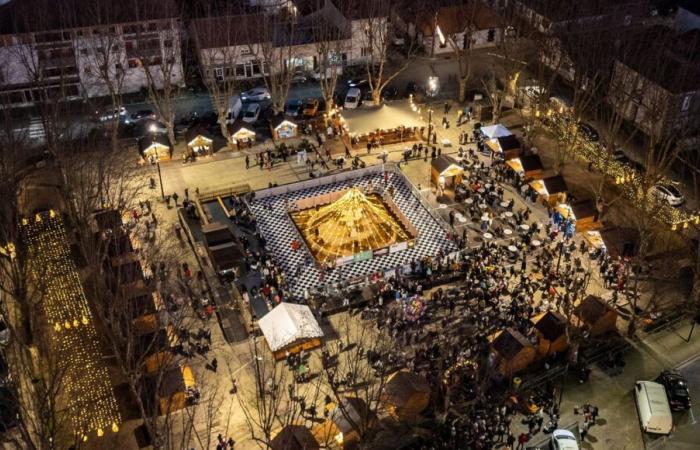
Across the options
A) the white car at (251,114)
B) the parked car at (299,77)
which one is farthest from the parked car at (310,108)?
the parked car at (299,77)

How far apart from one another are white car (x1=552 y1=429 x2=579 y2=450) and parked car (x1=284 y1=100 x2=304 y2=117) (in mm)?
34201

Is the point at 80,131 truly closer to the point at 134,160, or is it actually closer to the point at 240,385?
the point at 134,160

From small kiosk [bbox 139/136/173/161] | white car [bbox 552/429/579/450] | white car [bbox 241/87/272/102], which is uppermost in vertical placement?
white car [bbox 241/87/272/102]

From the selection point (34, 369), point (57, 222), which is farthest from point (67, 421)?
point (57, 222)

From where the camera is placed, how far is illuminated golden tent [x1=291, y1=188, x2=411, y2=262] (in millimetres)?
42281

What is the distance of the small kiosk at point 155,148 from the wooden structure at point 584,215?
91.6ft

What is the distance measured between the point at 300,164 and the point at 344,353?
19.1 meters

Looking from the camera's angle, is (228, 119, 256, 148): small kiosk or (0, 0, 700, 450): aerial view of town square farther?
(228, 119, 256, 148): small kiosk

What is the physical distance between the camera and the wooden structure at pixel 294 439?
29469 millimetres

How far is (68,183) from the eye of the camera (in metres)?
40.2

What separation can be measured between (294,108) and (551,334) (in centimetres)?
3034

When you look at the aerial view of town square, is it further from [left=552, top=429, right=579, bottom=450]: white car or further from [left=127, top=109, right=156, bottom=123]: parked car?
[left=127, top=109, right=156, bottom=123]: parked car

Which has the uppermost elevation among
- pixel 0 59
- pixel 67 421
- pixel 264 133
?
pixel 0 59

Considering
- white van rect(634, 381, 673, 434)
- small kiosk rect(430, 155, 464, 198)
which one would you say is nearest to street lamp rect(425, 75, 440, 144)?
small kiosk rect(430, 155, 464, 198)
